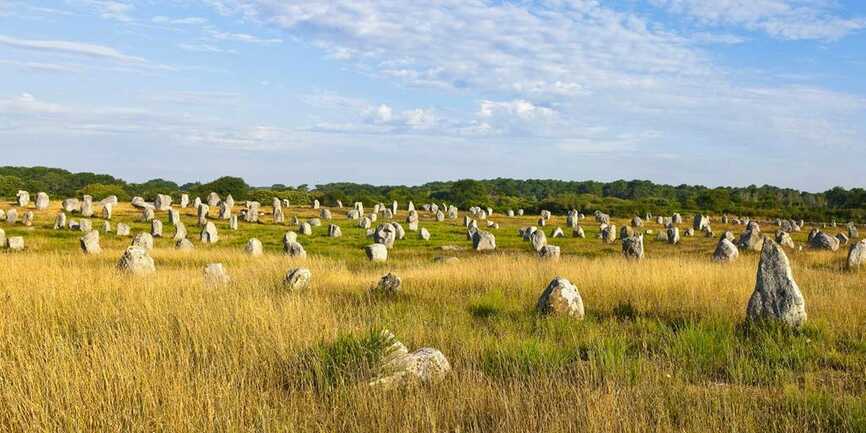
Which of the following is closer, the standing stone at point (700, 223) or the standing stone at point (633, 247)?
the standing stone at point (633, 247)

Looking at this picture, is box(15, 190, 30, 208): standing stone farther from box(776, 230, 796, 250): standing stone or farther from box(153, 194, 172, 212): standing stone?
box(776, 230, 796, 250): standing stone

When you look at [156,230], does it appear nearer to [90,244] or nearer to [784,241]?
[90,244]

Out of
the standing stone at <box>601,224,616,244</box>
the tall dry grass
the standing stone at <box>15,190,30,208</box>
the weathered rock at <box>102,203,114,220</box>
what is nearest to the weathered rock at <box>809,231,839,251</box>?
the standing stone at <box>601,224,616,244</box>

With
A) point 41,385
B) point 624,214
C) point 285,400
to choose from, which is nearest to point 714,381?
point 285,400

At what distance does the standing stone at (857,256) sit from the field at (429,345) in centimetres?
686

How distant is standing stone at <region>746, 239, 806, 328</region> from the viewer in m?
9.30

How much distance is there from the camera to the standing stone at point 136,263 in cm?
1525

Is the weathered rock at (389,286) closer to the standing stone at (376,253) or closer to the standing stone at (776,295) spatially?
the standing stone at (776,295)

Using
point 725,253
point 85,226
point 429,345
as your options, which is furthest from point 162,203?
point 429,345

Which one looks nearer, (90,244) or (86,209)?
(90,244)

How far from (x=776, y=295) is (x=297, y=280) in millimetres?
8619

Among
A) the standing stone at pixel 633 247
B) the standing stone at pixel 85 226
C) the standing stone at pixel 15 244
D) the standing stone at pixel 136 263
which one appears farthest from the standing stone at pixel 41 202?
the standing stone at pixel 633 247

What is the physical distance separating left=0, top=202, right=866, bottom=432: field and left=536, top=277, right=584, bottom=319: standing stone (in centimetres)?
24

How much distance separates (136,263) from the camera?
50.9 feet
